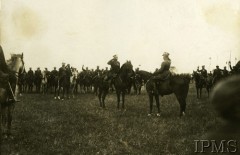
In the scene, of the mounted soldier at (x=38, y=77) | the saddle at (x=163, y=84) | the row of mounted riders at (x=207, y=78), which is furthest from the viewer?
the mounted soldier at (x=38, y=77)

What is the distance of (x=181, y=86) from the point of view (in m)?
16.0

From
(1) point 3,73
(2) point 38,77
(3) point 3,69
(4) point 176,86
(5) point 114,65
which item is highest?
(2) point 38,77

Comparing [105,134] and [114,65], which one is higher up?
[114,65]

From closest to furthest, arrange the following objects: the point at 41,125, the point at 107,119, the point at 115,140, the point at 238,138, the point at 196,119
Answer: the point at 238,138 → the point at 115,140 → the point at 41,125 → the point at 196,119 → the point at 107,119

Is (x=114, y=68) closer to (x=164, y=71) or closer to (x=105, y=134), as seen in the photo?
(x=164, y=71)

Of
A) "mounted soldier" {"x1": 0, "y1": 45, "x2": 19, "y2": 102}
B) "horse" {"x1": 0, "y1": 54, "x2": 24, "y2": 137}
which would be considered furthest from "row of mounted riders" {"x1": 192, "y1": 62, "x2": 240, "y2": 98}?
"mounted soldier" {"x1": 0, "y1": 45, "x2": 19, "y2": 102}

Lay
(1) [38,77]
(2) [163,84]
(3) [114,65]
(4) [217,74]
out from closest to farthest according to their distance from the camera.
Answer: (2) [163,84] < (3) [114,65] < (4) [217,74] < (1) [38,77]

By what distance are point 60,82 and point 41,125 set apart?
51.8 ft

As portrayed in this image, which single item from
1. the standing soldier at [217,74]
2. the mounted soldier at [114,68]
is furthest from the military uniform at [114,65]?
the standing soldier at [217,74]

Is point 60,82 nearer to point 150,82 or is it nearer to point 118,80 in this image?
point 118,80

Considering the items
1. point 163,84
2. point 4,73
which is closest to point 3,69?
point 4,73

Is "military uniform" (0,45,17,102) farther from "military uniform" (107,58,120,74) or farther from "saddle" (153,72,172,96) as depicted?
"military uniform" (107,58,120,74)

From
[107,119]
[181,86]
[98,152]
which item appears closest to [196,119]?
[181,86]

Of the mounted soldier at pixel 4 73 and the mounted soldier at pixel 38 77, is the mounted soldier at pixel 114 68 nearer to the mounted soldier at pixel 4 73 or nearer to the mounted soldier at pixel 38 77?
the mounted soldier at pixel 4 73
